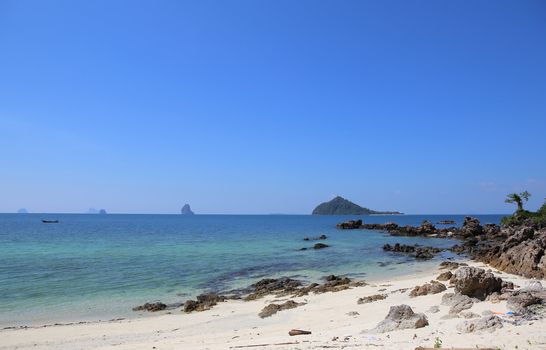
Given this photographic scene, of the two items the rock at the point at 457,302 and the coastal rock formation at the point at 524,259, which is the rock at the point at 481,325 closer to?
the rock at the point at 457,302

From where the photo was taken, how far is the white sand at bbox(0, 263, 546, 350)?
28.1 ft

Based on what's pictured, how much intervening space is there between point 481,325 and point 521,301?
2.51 meters

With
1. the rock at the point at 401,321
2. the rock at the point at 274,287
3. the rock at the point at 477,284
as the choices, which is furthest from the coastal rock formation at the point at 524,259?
the rock at the point at 274,287

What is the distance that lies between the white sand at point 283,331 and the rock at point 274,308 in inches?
13.1

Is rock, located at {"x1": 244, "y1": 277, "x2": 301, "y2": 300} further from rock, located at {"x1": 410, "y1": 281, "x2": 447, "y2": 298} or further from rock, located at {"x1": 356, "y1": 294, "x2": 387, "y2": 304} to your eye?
rock, located at {"x1": 410, "y1": 281, "x2": 447, "y2": 298}

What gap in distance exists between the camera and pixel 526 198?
65500 mm

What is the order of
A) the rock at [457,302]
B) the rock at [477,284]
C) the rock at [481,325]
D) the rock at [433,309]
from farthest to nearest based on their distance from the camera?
the rock at [477,284] → the rock at [433,309] → the rock at [457,302] → the rock at [481,325]

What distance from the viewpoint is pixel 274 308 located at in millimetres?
15672

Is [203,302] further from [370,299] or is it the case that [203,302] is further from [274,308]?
[370,299]

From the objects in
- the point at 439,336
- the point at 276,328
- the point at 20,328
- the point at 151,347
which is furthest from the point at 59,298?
the point at 439,336

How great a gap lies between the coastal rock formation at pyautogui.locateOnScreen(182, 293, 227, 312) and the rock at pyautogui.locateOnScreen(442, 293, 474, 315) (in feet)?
33.9

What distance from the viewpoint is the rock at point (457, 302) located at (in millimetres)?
11258

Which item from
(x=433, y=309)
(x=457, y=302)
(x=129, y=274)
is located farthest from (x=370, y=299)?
(x=129, y=274)

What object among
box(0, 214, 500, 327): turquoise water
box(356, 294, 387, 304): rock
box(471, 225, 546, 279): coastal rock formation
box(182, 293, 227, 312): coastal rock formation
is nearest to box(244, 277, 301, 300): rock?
box(0, 214, 500, 327): turquoise water
